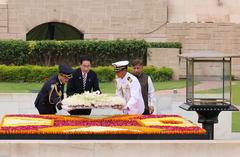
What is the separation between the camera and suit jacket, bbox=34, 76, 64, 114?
909 centimetres

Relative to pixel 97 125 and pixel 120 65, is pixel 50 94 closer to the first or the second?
pixel 120 65

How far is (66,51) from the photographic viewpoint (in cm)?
2608

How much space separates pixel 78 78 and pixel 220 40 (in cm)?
1897

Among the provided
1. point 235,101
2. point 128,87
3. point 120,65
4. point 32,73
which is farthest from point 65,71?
point 32,73

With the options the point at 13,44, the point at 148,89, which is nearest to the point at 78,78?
the point at 148,89

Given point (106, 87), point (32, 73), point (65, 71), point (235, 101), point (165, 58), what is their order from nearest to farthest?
point (65, 71) → point (235, 101) → point (106, 87) → point (32, 73) → point (165, 58)

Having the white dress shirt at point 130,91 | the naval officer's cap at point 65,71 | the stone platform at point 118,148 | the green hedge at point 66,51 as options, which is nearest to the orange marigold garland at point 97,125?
the white dress shirt at point 130,91

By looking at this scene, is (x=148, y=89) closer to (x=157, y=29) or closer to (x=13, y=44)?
(x=13, y=44)

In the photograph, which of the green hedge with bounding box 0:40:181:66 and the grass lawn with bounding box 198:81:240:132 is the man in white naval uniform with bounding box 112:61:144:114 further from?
the green hedge with bounding box 0:40:181:66

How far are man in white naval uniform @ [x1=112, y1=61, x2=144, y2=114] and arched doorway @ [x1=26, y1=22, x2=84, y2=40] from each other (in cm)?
1929

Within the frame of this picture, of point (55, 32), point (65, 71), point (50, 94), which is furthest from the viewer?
point (55, 32)

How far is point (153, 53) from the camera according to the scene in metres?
26.7

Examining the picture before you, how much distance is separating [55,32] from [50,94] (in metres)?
20.0

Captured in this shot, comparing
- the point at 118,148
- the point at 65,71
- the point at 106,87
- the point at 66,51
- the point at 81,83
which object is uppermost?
the point at 66,51
